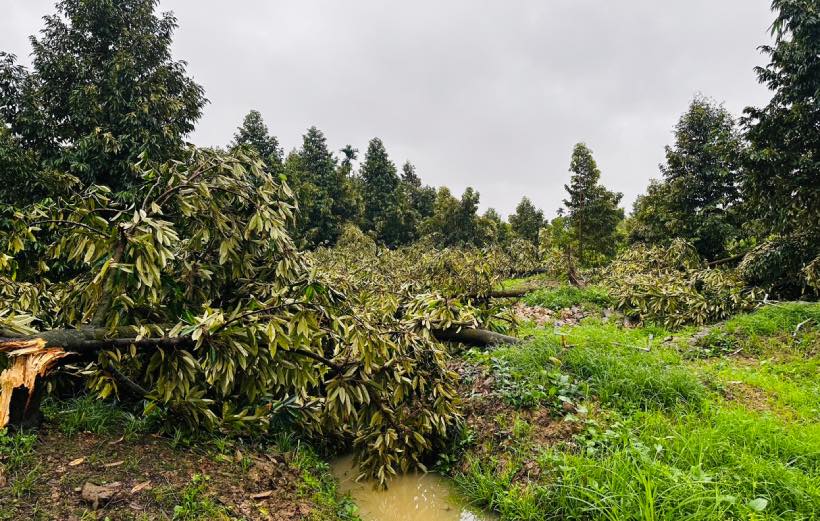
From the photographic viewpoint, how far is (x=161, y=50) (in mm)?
9836

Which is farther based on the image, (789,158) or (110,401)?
(789,158)

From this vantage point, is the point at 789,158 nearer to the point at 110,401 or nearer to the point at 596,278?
the point at 596,278

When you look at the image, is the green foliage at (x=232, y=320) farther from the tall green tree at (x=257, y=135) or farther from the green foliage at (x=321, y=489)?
the tall green tree at (x=257, y=135)

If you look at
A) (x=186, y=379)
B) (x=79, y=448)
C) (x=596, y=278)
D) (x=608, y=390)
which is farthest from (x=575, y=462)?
(x=596, y=278)

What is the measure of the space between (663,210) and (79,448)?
16.3 meters

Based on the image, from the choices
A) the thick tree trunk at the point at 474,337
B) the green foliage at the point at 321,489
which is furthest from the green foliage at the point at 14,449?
the thick tree trunk at the point at 474,337


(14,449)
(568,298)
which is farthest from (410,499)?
(568,298)

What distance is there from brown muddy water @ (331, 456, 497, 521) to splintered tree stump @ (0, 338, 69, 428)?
87.3 inches

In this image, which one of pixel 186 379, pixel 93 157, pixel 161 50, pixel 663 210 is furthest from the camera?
pixel 663 210

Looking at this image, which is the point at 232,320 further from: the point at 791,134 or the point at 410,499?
the point at 791,134

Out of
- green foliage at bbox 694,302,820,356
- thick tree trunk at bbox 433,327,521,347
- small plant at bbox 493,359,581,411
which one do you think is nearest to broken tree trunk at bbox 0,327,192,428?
small plant at bbox 493,359,581,411

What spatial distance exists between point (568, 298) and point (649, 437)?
7.32m

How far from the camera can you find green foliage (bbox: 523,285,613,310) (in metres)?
9.88

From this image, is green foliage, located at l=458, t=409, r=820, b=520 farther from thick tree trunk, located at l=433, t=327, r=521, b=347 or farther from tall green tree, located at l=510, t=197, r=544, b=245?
tall green tree, located at l=510, t=197, r=544, b=245
